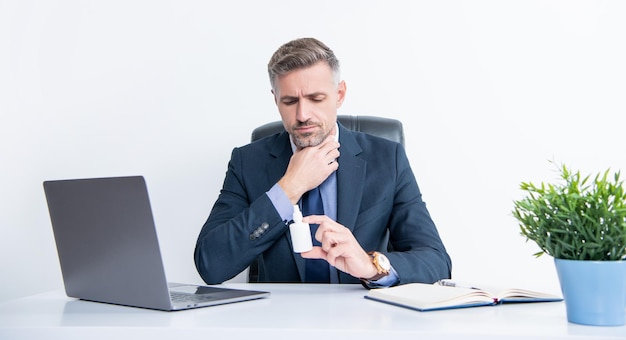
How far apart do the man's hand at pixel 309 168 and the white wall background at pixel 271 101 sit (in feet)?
2.76

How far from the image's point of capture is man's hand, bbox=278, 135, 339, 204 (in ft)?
6.56

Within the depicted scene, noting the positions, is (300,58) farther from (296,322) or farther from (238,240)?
(296,322)

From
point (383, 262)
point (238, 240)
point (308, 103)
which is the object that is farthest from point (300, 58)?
point (383, 262)

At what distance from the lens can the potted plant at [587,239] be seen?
1076 millimetres

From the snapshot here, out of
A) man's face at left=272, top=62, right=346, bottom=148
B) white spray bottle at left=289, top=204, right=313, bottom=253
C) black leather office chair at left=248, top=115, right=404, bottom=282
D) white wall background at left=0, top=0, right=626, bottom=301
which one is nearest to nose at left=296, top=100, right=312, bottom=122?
man's face at left=272, top=62, right=346, bottom=148

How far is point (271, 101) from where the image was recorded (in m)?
3.02

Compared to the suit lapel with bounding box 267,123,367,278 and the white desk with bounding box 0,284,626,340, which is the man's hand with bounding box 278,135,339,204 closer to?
the suit lapel with bounding box 267,123,367,278

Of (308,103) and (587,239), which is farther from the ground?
(308,103)

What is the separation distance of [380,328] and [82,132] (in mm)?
2362

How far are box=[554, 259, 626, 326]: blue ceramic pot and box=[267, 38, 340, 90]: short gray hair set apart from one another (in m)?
1.25

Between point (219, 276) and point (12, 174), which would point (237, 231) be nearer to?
point (219, 276)

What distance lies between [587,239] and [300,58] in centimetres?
130

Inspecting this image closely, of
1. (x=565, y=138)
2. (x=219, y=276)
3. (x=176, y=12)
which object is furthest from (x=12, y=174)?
(x=565, y=138)

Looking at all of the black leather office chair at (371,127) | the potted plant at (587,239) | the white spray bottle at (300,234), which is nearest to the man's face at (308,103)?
the black leather office chair at (371,127)
